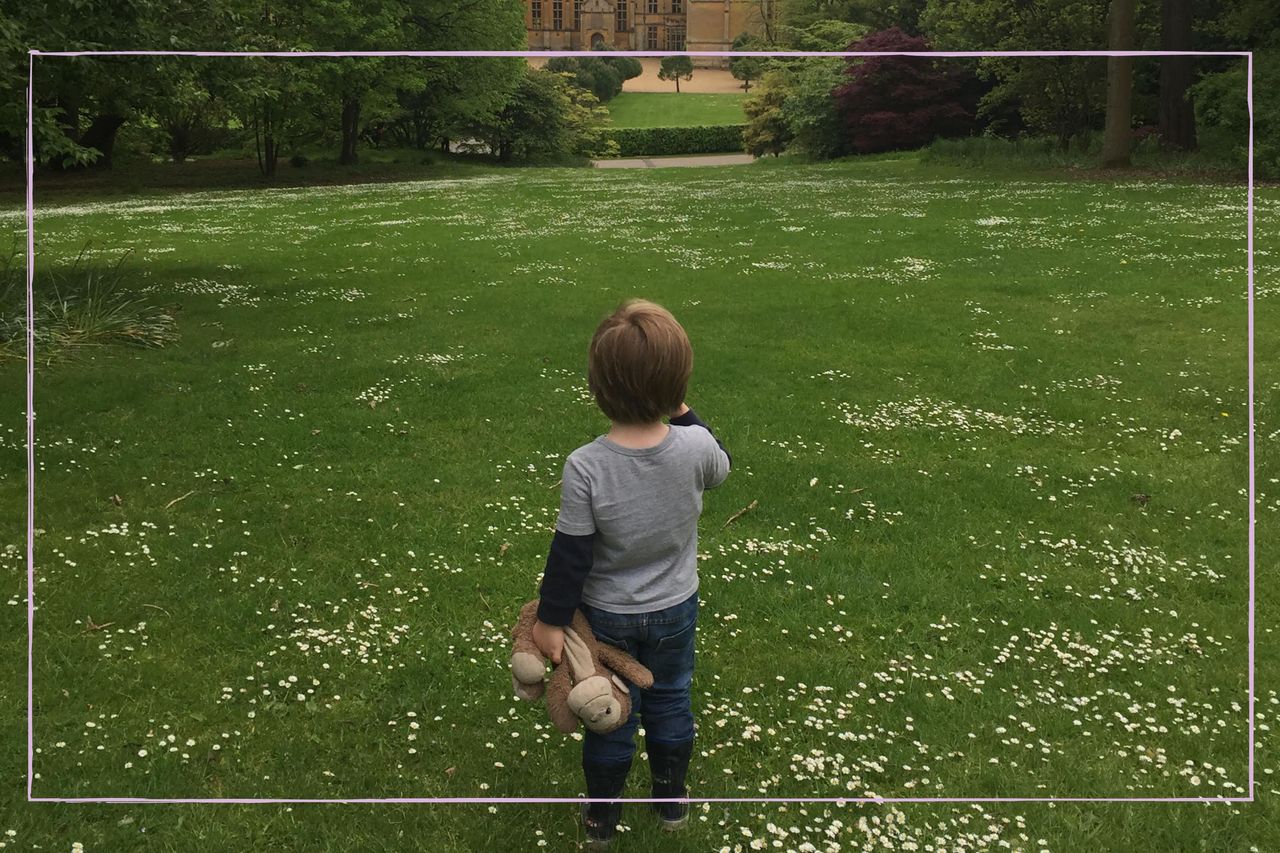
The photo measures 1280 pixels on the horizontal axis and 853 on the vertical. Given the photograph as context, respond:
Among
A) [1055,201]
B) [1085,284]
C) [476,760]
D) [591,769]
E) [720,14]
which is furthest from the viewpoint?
[1055,201]

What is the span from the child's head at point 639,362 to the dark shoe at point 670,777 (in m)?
1.38

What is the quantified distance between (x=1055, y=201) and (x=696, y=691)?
69.3 feet

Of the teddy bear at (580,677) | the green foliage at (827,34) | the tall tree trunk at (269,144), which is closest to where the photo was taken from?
the teddy bear at (580,677)

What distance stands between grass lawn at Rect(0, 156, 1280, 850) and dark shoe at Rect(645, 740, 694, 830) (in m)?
0.08

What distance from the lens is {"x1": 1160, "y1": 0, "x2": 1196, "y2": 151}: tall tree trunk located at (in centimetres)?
2977

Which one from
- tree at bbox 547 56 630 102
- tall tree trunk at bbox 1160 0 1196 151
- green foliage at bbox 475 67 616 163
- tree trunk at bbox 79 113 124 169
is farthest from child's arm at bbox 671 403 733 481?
tree at bbox 547 56 630 102

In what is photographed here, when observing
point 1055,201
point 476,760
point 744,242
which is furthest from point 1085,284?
point 476,760

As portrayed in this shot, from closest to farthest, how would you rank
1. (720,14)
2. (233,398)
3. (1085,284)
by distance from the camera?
(233,398) < (1085,284) < (720,14)

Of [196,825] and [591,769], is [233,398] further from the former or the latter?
[591,769]

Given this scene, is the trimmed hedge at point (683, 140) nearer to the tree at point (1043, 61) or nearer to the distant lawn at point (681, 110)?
the distant lawn at point (681, 110)

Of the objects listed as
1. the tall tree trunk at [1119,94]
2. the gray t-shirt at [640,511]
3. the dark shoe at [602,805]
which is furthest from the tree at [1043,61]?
the dark shoe at [602,805]

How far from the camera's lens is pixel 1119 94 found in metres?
28.2

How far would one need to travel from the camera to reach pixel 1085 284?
1460cm

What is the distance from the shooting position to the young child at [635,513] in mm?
3254
